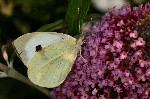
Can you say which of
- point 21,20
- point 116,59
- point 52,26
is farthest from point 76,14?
point 21,20

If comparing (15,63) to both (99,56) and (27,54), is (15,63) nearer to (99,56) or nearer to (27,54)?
(27,54)

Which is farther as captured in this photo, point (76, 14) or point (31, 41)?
point (76, 14)

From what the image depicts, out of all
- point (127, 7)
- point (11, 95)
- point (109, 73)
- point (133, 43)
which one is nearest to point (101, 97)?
point (109, 73)

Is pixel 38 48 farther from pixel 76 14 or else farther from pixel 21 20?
pixel 21 20

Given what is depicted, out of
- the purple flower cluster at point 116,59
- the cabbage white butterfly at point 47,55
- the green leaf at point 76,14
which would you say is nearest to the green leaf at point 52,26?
the green leaf at point 76,14

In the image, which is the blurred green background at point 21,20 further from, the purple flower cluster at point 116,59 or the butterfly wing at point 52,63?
the purple flower cluster at point 116,59

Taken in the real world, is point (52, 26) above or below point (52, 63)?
above
